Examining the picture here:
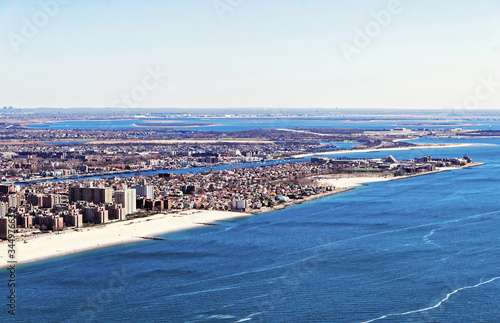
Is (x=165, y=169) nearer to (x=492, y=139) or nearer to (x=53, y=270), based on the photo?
(x=53, y=270)

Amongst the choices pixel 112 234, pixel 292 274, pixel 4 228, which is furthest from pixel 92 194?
pixel 292 274

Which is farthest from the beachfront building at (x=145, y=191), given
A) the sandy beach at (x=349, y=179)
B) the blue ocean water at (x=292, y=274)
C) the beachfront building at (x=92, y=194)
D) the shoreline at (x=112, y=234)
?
the sandy beach at (x=349, y=179)

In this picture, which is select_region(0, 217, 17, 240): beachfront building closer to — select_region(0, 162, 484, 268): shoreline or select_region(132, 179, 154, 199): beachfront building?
select_region(0, 162, 484, 268): shoreline

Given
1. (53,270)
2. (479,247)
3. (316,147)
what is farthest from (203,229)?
(316,147)

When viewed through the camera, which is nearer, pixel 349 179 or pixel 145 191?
pixel 145 191

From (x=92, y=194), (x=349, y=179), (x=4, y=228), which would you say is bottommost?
(x=349, y=179)

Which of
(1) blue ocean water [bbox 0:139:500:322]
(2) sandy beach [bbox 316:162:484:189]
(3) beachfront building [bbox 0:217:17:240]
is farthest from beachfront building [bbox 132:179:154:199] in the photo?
(2) sandy beach [bbox 316:162:484:189]

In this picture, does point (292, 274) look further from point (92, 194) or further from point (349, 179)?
point (349, 179)
